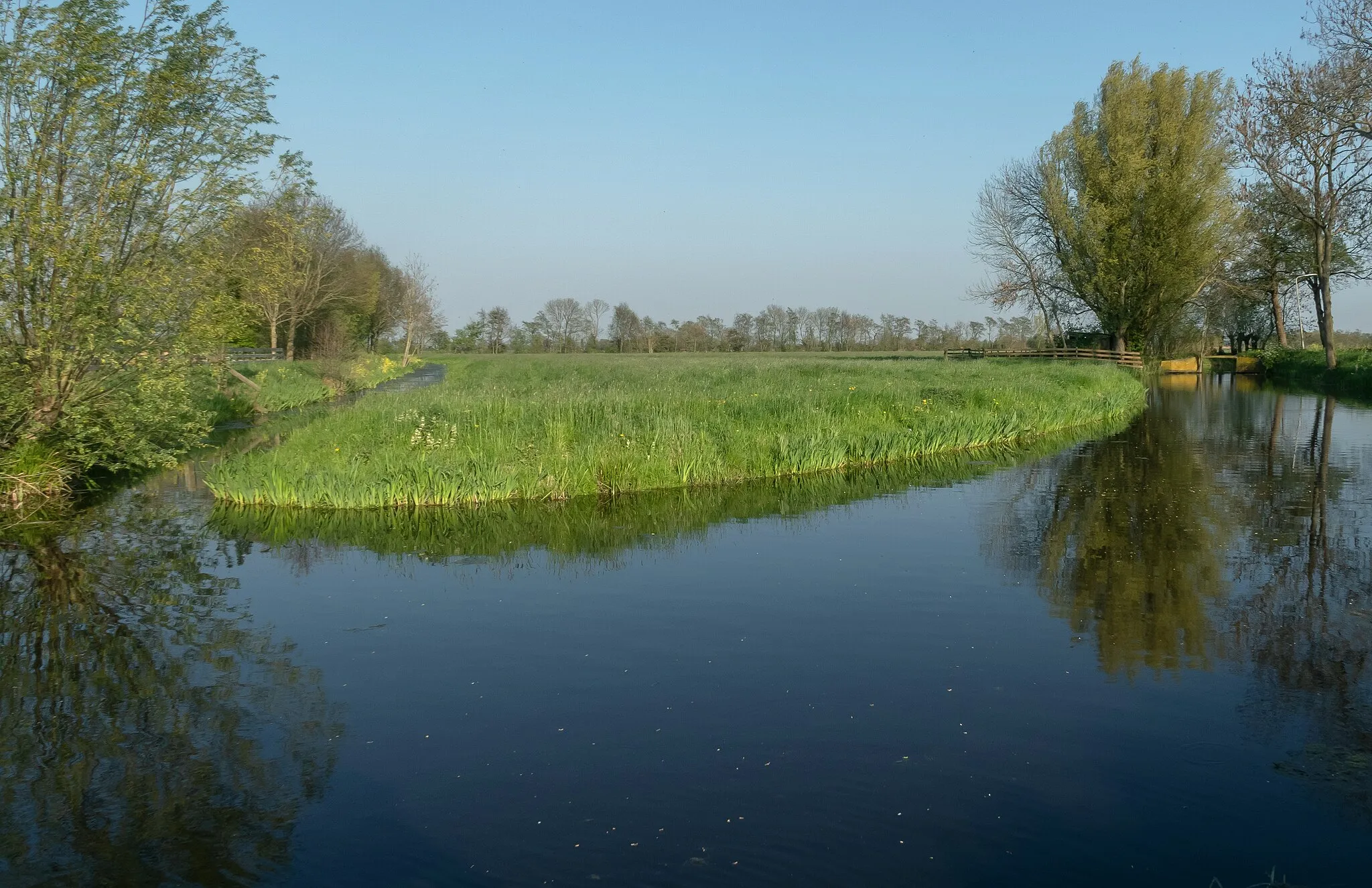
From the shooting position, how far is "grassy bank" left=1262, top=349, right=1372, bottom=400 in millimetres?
33062

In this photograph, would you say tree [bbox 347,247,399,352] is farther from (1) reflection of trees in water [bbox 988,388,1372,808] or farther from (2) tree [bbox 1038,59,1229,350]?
(1) reflection of trees in water [bbox 988,388,1372,808]

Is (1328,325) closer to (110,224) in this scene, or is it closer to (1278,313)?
(1278,313)

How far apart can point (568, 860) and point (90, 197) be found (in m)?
13.0

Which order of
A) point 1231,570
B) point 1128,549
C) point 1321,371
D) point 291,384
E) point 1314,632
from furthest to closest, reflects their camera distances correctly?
point 1321,371, point 291,384, point 1128,549, point 1231,570, point 1314,632

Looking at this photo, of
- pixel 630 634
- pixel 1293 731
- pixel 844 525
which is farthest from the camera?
pixel 844 525

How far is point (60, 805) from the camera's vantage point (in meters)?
5.12

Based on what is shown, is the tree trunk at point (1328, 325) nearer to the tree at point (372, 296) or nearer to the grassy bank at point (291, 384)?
the grassy bank at point (291, 384)

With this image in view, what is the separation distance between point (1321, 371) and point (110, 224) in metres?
40.7

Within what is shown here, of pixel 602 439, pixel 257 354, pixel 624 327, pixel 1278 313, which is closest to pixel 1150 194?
pixel 1278 313

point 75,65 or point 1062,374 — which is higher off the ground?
point 75,65

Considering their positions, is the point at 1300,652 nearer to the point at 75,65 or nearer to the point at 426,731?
the point at 426,731

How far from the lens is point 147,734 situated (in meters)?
6.06

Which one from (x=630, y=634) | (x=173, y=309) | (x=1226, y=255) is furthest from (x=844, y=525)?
(x=1226, y=255)

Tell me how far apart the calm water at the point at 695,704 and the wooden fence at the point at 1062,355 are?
31765 mm
